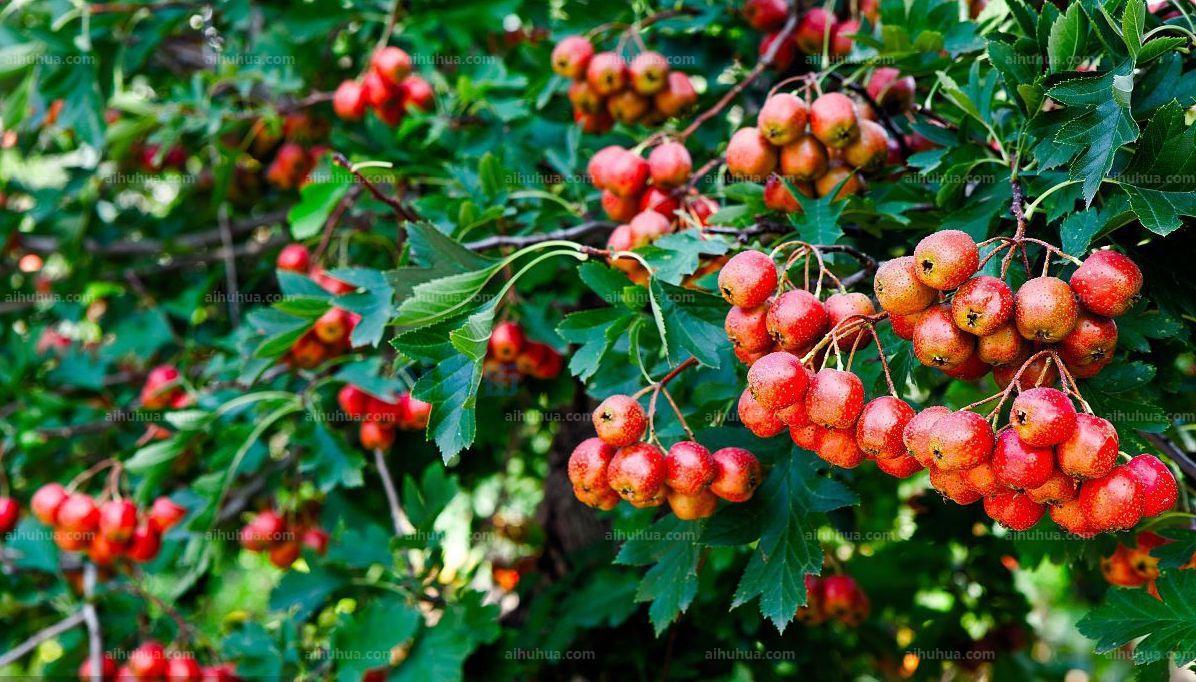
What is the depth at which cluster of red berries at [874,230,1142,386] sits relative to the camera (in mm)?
1300

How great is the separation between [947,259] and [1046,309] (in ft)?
0.50

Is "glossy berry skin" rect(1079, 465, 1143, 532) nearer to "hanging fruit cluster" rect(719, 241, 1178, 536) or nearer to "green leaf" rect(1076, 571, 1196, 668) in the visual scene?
"hanging fruit cluster" rect(719, 241, 1178, 536)

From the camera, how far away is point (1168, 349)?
6.39 ft

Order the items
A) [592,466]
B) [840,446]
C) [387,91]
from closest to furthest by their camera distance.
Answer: [840,446] → [592,466] → [387,91]

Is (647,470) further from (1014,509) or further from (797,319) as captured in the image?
(1014,509)

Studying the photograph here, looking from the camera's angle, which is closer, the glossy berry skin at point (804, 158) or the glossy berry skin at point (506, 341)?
the glossy berry skin at point (804, 158)

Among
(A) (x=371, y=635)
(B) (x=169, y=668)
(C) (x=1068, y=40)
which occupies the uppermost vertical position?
(C) (x=1068, y=40)

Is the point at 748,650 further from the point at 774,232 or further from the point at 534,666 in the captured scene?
the point at 774,232

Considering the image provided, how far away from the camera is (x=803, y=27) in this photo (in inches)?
106

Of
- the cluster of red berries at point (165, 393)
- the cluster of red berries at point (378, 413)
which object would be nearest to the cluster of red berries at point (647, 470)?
the cluster of red berries at point (378, 413)

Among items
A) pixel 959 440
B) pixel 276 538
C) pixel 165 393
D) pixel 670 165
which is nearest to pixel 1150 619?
pixel 959 440

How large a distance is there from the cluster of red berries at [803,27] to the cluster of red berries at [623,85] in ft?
1.13

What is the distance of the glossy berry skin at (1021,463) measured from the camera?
1.27m

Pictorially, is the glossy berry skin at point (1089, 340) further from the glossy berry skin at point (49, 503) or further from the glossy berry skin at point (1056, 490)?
the glossy berry skin at point (49, 503)
